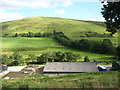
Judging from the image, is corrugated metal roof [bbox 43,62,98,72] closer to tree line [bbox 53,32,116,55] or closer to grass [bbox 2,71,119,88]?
grass [bbox 2,71,119,88]

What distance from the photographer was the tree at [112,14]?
391 inches

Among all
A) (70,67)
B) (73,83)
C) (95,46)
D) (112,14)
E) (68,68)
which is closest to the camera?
(73,83)

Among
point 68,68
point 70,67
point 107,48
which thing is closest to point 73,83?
point 68,68

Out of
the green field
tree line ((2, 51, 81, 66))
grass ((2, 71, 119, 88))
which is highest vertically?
grass ((2, 71, 119, 88))

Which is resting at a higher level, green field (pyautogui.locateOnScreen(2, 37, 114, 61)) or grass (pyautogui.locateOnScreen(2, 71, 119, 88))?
grass (pyautogui.locateOnScreen(2, 71, 119, 88))

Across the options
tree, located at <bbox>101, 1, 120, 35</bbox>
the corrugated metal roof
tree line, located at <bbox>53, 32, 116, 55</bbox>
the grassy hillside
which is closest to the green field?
tree line, located at <bbox>53, 32, 116, 55</bbox>

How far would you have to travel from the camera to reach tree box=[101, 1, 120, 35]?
9930 millimetres

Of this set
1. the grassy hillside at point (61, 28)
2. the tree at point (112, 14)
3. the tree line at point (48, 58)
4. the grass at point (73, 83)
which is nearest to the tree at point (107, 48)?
the tree line at point (48, 58)

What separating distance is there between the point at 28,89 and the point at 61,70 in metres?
27.5

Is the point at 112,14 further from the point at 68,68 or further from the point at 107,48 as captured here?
the point at 107,48

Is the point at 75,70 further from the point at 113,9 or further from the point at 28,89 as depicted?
the point at 28,89

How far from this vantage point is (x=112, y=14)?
407 inches

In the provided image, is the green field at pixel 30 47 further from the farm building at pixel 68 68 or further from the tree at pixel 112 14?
the tree at pixel 112 14

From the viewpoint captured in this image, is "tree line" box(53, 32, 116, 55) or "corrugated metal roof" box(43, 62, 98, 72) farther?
"tree line" box(53, 32, 116, 55)
